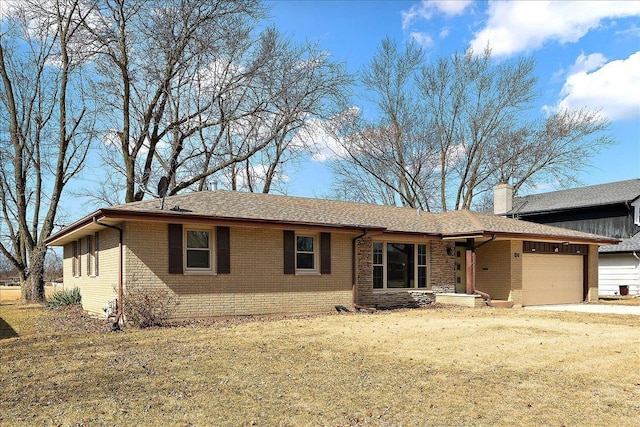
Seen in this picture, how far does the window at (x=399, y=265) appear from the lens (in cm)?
1770

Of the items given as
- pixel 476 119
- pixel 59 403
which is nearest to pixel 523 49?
pixel 476 119

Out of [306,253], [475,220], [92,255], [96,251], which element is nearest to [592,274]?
[475,220]

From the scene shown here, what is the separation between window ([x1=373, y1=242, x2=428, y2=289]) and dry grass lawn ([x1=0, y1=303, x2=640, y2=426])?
221 inches

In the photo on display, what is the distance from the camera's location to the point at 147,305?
12133 millimetres

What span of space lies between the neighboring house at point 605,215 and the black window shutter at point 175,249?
73.8ft

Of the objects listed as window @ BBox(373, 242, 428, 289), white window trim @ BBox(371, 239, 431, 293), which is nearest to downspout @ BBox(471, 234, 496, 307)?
white window trim @ BBox(371, 239, 431, 293)

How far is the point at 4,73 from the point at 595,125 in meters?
33.6

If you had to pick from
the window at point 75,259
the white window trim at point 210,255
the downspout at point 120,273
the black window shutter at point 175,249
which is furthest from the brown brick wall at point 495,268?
the window at point 75,259

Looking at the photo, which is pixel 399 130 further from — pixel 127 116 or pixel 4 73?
pixel 4 73

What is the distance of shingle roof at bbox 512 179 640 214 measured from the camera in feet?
91.3

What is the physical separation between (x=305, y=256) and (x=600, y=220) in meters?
20.8

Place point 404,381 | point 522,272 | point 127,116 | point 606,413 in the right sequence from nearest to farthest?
point 606,413 < point 404,381 < point 522,272 < point 127,116

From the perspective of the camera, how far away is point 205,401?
5688 mm

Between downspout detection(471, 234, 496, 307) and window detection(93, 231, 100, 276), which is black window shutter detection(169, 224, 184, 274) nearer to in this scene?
window detection(93, 231, 100, 276)
